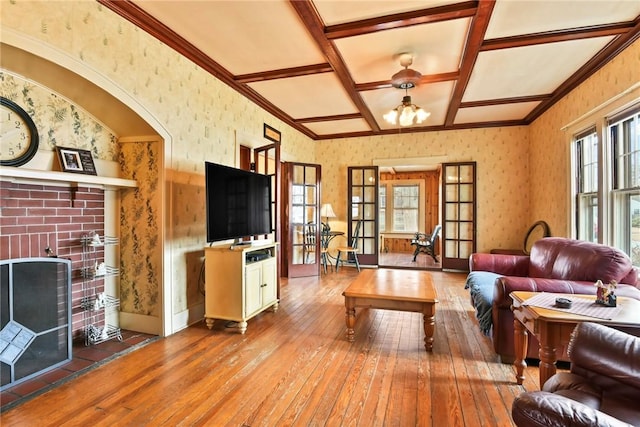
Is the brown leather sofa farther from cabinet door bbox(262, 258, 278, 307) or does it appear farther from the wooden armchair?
the wooden armchair

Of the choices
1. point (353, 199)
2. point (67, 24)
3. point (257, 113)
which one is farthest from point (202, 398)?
point (353, 199)

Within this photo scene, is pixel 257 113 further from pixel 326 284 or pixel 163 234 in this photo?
pixel 326 284

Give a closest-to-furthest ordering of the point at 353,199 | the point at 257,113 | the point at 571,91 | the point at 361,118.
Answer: the point at 571,91, the point at 257,113, the point at 361,118, the point at 353,199

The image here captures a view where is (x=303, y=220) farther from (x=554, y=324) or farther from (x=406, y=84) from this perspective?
(x=554, y=324)

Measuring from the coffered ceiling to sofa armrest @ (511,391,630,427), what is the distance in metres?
2.63

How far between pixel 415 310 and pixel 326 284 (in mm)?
2507

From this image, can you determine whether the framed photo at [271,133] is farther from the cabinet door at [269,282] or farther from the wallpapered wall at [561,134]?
the wallpapered wall at [561,134]

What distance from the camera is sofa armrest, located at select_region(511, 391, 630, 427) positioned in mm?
916

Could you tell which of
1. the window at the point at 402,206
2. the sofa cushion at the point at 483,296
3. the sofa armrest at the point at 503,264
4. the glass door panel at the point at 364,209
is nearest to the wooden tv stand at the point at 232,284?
the sofa cushion at the point at 483,296

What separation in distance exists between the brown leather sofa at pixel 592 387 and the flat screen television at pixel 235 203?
8.52 ft

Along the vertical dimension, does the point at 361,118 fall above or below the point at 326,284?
above

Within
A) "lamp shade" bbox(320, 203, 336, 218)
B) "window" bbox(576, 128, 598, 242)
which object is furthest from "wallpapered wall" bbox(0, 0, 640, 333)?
Answer: "lamp shade" bbox(320, 203, 336, 218)

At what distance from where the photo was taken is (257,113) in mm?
4520

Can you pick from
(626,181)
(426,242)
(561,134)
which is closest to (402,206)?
(426,242)
